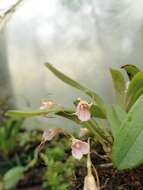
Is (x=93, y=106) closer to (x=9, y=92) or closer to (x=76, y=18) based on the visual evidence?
(x=76, y=18)

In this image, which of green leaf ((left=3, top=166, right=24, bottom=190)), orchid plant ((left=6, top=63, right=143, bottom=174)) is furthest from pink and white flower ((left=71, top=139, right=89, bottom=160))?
green leaf ((left=3, top=166, right=24, bottom=190))

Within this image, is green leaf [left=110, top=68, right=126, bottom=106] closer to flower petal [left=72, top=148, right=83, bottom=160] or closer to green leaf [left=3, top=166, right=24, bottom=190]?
flower petal [left=72, top=148, right=83, bottom=160]

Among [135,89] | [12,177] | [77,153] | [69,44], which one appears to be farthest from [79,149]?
[12,177]

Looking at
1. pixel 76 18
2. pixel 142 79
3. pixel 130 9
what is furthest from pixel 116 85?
pixel 76 18

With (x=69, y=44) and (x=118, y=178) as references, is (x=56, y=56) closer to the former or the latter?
(x=69, y=44)

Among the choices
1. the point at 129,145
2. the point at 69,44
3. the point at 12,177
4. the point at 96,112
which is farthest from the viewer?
the point at 12,177

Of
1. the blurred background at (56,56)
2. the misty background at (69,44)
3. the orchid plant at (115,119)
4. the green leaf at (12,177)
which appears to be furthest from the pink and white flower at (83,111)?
the green leaf at (12,177)

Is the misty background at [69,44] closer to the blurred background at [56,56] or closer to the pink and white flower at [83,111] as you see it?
the blurred background at [56,56]
